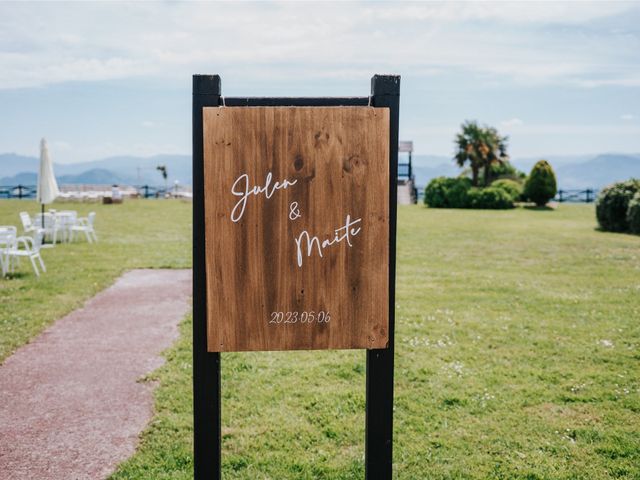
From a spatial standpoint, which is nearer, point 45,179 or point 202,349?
point 202,349

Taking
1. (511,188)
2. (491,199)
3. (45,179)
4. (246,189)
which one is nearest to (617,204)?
(491,199)

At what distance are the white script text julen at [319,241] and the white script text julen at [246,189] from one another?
25 cm

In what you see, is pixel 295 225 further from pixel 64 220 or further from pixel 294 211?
pixel 64 220

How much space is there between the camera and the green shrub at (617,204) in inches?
780

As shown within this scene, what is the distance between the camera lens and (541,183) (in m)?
31.1

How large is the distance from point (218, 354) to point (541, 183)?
30704 millimetres

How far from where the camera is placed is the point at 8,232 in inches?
426

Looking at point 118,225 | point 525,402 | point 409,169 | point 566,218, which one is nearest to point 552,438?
point 525,402

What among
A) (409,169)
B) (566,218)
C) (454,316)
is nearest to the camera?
(454,316)

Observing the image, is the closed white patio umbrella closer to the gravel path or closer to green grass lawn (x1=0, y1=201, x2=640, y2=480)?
green grass lawn (x1=0, y1=201, x2=640, y2=480)

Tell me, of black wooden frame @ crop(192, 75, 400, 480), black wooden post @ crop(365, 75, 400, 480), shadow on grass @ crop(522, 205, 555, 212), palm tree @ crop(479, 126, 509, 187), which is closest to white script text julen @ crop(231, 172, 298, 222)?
black wooden frame @ crop(192, 75, 400, 480)

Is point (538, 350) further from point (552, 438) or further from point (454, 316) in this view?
point (552, 438)

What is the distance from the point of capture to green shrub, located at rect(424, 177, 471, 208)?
31656mm

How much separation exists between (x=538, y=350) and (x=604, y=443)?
7.77 ft
